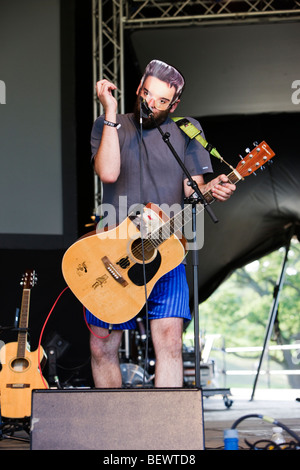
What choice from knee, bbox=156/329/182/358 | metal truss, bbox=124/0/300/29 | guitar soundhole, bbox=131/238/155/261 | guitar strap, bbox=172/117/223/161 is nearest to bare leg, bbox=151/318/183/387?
knee, bbox=156/329/182/358

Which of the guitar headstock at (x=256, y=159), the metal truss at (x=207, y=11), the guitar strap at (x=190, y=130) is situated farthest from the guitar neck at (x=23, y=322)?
the metal truss at (x=207, y=11)

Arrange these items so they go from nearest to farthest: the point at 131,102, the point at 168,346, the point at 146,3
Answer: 1. the point at 168,346
2. the point at 146,3
3. the point at 131,102

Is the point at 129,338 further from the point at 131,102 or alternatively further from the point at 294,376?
the point at 294,376

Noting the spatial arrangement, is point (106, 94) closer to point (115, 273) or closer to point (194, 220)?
point (194, 220)

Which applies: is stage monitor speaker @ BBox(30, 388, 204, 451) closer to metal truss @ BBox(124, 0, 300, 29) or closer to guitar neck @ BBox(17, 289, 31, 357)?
guitar neck @ BBox(17, 289, 31, 357)

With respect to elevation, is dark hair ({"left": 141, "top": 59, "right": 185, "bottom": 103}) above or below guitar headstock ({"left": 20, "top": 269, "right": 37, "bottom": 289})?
above

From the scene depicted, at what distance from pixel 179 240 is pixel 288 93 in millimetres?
4205

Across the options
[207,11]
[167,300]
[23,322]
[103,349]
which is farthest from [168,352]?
[207,11]

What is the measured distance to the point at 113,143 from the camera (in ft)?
9.37

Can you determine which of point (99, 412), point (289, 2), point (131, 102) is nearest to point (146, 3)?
point (131, 102)

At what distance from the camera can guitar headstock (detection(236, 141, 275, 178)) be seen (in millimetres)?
2848

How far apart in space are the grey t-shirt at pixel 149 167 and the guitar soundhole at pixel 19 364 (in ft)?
6.01

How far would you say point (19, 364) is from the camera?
435 cm

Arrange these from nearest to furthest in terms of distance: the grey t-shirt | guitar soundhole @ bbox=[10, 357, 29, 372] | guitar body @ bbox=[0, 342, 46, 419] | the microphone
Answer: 1. the microphone
2. the grey t-shirt
3. guitar body @ bbox=[0, 342, 46, 419]
4. guitar soundhole @ bbox=[10, 357, 29, 372]
